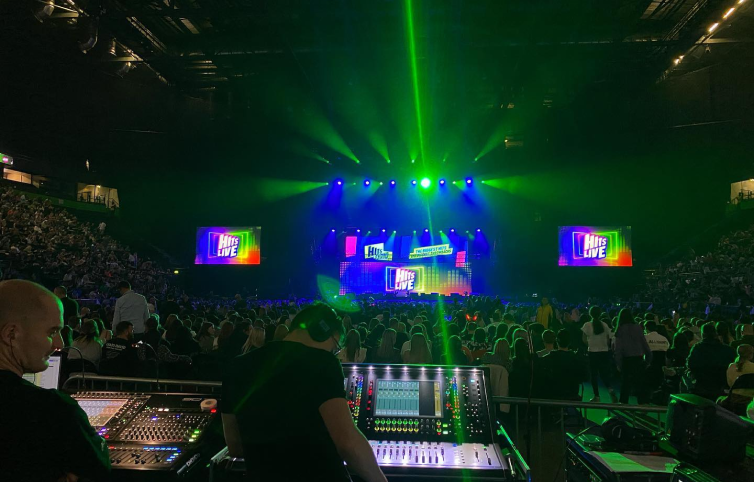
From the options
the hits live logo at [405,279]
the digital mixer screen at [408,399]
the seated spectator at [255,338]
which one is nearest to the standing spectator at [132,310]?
the seated spectator at [255,338]

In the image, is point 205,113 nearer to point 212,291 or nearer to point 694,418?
point 212,291

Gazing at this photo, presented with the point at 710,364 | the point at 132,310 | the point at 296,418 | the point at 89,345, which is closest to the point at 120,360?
the point at 89,345

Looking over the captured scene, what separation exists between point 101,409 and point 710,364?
19.9 feet

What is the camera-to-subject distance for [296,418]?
6.30 feet

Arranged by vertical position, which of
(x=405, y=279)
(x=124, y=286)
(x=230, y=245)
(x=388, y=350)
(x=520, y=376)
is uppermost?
(x=230, y=245)

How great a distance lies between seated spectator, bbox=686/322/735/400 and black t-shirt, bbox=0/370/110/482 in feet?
20.0

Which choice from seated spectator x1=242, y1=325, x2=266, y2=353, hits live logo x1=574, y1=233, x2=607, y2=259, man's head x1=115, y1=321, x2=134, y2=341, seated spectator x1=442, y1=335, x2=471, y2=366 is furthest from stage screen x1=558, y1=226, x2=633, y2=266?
man's head x1=115, y1=321, x2=134, y2=341

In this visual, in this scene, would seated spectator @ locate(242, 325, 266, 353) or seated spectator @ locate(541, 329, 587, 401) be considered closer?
seated spectator @ locate(541, 329, 587, 401)

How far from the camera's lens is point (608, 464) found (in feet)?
7.14

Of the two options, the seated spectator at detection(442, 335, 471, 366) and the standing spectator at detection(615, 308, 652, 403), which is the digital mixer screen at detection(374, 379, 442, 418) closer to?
the seated spectator at detection(442, 335, 471, 366)

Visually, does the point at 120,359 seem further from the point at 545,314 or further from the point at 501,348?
the point at 545,314

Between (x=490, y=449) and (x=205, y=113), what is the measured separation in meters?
17.3

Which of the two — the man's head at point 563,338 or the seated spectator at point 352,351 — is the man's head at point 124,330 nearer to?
the seated spectator at point 352,351

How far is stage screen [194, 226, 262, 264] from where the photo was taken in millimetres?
21906
